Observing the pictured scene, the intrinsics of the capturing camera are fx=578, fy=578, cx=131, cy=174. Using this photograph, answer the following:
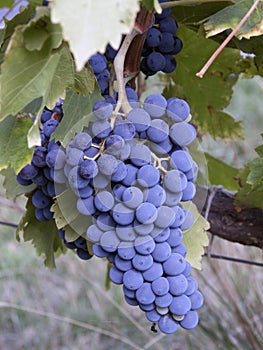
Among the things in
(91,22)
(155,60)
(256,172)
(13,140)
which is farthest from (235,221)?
(91,22)

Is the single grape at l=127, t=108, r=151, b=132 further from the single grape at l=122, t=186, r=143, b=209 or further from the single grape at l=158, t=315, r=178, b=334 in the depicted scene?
the single grape at l=158, t=315, r=178, b=334

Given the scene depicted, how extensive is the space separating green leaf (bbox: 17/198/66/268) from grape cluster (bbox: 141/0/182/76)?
0.73ft

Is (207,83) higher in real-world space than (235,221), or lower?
higher

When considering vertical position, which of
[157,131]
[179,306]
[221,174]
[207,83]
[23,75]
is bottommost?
[221,174]

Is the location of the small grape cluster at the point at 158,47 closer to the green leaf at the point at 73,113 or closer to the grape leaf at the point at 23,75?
the green leaf at the point at 73,113

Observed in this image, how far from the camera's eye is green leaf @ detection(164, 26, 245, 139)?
2.59 feet

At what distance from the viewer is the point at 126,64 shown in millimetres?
608

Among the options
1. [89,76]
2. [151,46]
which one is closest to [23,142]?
[89,76]

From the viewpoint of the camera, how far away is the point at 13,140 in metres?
0.54

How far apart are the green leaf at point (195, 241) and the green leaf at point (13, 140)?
185mm

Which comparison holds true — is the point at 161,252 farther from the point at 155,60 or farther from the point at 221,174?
the point at 221,174

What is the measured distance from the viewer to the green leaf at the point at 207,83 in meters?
0.79

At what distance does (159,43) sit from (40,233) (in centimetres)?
28

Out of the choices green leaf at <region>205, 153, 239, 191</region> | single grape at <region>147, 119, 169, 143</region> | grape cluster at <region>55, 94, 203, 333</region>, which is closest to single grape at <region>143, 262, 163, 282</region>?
grape cluster at <region>55, 94, 203, 333</region>
